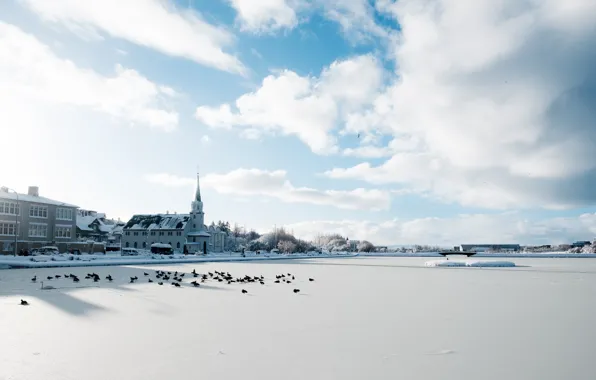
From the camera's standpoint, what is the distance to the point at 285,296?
772 inches

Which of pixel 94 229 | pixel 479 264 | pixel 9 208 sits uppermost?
pixel 9 208

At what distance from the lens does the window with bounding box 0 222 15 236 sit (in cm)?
5884

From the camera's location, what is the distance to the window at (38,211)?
208 feet

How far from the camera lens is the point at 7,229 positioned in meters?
59.6

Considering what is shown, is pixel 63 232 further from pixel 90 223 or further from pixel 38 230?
pixel 90 223

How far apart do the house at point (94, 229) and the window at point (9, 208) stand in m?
28.5

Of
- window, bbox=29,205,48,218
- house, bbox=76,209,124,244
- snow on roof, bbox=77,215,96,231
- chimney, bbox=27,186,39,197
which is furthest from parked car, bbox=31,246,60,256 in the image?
snow on roof, bbox=77,215,96,231

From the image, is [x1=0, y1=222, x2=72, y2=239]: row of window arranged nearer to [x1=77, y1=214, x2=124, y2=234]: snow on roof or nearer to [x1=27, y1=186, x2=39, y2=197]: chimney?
[x1=27, y1=186, x2=39, y2=197]: chimney

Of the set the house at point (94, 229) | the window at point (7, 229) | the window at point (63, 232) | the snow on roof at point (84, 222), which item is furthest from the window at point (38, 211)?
the snow on roof at point (84, 222)

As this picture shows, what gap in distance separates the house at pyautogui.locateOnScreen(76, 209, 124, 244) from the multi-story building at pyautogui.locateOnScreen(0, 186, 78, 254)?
21.2m

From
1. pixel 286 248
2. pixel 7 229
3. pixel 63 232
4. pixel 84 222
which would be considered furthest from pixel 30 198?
pixel 286 248

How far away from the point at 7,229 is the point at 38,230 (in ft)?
15.8

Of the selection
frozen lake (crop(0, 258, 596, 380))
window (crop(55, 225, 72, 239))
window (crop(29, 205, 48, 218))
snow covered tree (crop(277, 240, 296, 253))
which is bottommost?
frozen lake (crop(0, 258, 596, 380))

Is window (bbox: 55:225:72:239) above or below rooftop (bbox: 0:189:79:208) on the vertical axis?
below
